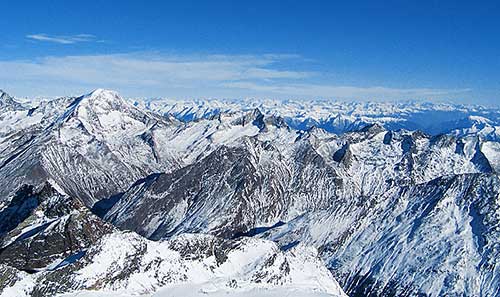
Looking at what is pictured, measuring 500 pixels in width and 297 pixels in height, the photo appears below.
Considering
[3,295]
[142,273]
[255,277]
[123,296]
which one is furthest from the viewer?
[255,277]

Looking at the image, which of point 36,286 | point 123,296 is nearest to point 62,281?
point 36,286

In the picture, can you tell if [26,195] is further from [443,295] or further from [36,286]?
[443,295]

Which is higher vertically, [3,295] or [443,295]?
[3,295]

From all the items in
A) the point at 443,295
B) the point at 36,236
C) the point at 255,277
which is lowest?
the point at 443,295

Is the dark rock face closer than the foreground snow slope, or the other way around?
the foreground snow slope

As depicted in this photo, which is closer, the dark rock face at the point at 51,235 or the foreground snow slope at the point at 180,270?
the foreground snow slope at the point at 180,270

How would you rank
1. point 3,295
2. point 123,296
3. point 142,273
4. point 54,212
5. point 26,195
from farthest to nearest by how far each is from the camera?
point 26,195
point 54,212
point 142,273
point 123,296
point 3,295

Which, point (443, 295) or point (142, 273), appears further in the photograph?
point (443, 295)

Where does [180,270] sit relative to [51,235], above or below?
below
